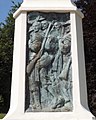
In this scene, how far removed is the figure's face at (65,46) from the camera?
24.7ft

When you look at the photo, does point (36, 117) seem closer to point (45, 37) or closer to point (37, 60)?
point (37, 60)

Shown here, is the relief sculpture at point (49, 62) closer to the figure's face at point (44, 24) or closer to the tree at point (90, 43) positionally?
the figure's face at point (44, 24)

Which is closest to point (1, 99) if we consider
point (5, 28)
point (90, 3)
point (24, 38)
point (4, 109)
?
point (4, 109)

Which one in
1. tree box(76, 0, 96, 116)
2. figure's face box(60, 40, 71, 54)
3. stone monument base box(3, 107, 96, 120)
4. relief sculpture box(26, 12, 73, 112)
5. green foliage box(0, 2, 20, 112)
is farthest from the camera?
green foliage box(0, 2, 20, 112)

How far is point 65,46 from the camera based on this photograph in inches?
298

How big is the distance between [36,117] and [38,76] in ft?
3.58

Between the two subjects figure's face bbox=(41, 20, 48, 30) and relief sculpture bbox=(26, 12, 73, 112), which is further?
figure's face bbox=(41, 20, 48, 30)

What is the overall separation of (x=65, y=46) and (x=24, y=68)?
4.16ft

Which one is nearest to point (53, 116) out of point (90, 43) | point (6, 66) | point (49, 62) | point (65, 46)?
point (49, 62)

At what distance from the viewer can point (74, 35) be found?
7.68 metres

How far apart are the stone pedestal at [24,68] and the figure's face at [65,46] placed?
109 millimetres

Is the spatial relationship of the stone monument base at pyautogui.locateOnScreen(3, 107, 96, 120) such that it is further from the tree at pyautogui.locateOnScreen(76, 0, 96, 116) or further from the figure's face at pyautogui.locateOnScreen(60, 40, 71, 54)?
the tree at pyautogui.locateOnScreen(76, 0, 96, 116)

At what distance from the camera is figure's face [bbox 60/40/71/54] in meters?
7.54

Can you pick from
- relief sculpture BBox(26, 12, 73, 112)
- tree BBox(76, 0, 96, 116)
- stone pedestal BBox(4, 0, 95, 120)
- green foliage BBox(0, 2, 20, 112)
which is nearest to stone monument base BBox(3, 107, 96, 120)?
stone pedestal BBox(4, 0, 95, 120)
